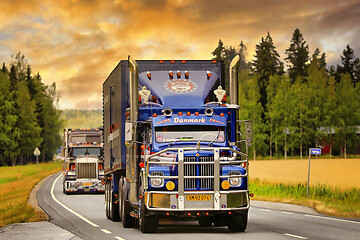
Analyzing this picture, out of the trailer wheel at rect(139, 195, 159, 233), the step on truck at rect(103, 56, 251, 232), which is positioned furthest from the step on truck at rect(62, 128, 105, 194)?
the trailer wheel at rect(139, 195, 159, 233)

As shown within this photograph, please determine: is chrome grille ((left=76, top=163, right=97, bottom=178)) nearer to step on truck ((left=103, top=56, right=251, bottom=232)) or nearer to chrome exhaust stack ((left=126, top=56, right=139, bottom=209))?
step on truck ((left=103, top=56, right=251, bottom=232))

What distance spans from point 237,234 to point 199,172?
6.09 feet

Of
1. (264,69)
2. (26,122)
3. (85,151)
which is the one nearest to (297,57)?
(264,69)

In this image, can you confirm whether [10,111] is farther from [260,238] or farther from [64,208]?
[260,238]

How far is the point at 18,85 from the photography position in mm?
118938

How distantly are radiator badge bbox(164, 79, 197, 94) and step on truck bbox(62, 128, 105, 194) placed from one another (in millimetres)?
19681

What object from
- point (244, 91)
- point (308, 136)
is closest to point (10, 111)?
point (244, 91)

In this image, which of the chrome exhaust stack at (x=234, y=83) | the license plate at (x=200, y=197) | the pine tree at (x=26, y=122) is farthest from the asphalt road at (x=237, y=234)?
the pine tree at (x=26, y=122)

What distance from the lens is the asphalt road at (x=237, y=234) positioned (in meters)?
16.1

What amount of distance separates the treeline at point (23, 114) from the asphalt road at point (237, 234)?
89.5m

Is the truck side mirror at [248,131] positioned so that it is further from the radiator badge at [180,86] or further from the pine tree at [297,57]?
the pine tree at [297,57]

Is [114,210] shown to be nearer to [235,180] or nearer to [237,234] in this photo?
[237,234]

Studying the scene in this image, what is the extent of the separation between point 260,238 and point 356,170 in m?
58.8

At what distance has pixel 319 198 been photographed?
30.2 m
